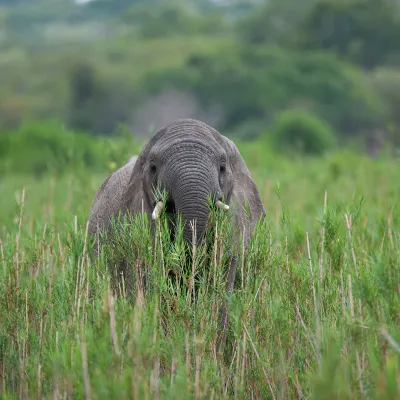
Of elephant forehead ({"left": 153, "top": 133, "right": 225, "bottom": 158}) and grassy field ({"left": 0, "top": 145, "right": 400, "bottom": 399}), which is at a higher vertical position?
elephant forehead ({"left": 153, "top": 133, "right": 225, "bottom": 158})

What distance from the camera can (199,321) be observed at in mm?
5523

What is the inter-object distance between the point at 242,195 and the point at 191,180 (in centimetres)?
87

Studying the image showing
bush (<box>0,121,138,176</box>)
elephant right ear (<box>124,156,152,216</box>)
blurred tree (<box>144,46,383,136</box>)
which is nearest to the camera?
elephant right ear (<box>124,156,152,216</box>)

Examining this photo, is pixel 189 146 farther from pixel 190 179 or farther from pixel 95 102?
pixel 95 102

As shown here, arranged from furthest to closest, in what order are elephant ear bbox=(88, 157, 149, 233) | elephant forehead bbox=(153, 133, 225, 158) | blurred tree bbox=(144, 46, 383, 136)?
blurred tree bbox=(144, 46, 383, 136)
elephant ear bbox=(88, 157, 149, 233)
elephant forehead bbox=(153, 133, 225, 158)

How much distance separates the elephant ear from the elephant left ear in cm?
60

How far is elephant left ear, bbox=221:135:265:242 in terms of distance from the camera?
6504 mm

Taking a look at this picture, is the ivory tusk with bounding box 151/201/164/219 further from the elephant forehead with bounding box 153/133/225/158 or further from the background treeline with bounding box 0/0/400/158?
the background treeline with bounding box 0/0/400/158

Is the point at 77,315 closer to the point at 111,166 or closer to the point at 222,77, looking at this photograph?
the point at 111,166

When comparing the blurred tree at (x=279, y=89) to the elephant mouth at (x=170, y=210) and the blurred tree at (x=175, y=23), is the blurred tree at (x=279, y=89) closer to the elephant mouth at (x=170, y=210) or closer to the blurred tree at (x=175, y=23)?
the blurred tree at (x=175, y=23)

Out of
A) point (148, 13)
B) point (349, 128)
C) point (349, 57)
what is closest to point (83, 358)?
point (349, 128)

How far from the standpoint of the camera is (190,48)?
305 feet

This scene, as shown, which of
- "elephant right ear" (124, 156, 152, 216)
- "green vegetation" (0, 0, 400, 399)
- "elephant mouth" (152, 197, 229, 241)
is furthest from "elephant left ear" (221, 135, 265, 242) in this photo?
"elephant right ear" (124, 156, 152, 216)

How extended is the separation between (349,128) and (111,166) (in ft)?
169
